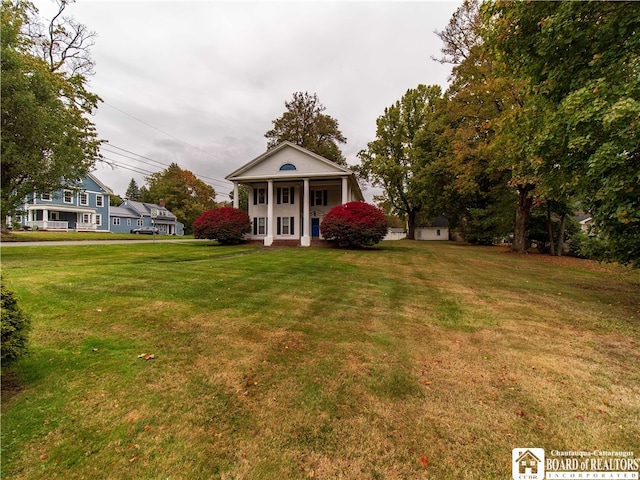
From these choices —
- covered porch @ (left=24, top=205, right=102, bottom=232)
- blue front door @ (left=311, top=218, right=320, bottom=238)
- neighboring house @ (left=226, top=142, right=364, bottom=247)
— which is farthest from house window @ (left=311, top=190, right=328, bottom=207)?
covered porch @ (left=24, top=205, right=102, bottom=232)

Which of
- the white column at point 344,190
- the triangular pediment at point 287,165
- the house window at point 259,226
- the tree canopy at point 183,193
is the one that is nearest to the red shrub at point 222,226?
the house window at point 259,226

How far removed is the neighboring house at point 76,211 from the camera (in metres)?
32.6

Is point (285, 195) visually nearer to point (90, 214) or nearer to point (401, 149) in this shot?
point (401, 149)

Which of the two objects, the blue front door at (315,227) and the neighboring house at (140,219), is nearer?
the blue front door at (315,227)

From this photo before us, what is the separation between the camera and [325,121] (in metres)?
35.0

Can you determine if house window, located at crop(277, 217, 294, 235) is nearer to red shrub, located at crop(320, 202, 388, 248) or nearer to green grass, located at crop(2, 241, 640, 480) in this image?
red shrub, located at crop(320, 202, 388, 248)

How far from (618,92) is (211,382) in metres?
7.82

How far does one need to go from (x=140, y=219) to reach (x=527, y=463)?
176 feet

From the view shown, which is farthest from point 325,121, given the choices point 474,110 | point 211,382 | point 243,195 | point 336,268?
point 211,382

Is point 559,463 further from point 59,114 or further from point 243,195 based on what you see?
point 243,195

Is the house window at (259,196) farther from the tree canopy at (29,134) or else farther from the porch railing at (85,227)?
the porch railing at (85,227)

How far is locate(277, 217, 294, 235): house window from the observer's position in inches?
Result: 911

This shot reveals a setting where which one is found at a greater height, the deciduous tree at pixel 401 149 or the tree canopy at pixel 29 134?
the deciduous tree at pixel 401 149

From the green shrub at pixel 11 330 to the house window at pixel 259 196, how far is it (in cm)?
2125
